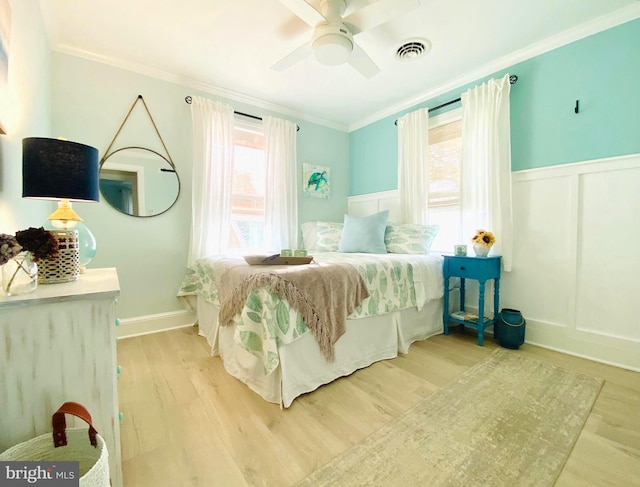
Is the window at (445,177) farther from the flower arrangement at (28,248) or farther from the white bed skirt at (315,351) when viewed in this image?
the flower arrangement at (28,248)

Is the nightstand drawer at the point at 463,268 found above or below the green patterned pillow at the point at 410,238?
below

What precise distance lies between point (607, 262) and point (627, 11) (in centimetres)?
175

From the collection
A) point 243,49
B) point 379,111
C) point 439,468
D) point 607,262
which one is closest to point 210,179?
point 243,49

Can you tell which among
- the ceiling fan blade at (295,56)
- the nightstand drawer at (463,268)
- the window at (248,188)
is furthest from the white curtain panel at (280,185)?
the nightstand drawer at (463,268)

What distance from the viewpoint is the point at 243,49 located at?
2.28m

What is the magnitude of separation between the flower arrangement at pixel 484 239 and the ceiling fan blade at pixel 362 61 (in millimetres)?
1633

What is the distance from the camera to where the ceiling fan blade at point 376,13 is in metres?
1.49

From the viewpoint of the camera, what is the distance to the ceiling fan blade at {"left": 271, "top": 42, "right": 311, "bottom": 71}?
1897mm

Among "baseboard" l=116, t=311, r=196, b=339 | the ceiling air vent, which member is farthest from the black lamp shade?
the ceiling air vent

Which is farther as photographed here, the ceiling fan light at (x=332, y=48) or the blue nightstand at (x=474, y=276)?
the blue nightstand at (x=474, y=276)

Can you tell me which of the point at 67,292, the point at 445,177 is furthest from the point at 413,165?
the point at 67,292

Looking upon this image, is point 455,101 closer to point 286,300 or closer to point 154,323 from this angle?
point 286,300

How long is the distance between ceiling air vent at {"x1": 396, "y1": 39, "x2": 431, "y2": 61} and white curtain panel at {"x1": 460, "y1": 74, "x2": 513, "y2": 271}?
0.65 m

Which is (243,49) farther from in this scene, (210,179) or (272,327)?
(272,327)
